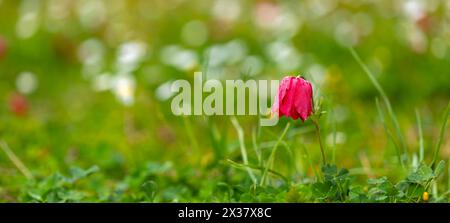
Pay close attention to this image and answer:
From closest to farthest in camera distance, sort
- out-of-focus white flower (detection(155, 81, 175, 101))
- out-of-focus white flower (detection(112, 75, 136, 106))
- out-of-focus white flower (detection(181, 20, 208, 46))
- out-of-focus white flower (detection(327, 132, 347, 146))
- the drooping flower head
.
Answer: the drooping flower head, out-of-focus white flower (detection(327, 132, 347, 146)), out-of-focus white flower (detection(112, 75, 136, 106)), out-of-focus white flower (detection(155, 81, 175, 101)), out-of-focus white flower (detection(181, 20, 208, 46))

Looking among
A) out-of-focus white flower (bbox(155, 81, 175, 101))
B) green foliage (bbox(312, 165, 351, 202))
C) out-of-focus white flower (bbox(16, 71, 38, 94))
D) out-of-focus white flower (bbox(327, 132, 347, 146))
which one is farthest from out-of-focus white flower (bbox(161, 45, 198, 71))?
green foliage (bbox(312, 165, 351, 202))

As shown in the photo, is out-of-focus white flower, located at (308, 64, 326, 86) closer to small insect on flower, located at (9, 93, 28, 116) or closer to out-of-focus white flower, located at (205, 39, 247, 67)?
out-of-focus white flower, located at (205, 39, 247, 67)

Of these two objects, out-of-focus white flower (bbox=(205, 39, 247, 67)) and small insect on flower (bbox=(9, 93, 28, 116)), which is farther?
out-of-focus white flower (bbox=(205, 39, 247, 67))

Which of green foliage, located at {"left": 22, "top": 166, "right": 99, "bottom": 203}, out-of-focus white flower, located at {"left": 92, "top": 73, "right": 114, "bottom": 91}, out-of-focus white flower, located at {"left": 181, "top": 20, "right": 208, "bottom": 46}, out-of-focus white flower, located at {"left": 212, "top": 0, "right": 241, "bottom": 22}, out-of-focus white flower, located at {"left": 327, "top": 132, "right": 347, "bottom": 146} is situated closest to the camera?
green foliage, located at {"left": 22, "top": 166, "right": 99, "bottom": 203}

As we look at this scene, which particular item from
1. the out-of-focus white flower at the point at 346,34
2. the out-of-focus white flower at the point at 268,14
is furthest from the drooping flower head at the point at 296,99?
the out-of-focus white flower at the point at 268,14

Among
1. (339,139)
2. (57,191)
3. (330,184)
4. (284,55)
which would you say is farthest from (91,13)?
(330,184)

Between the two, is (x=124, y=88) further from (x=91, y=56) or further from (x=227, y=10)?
(x=227, y=10)

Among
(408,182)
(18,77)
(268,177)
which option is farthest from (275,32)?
(408,182)

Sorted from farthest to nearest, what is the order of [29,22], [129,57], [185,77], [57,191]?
1. [29,22]
2. [185,77]
3. [129,57]
4. [57,191]
